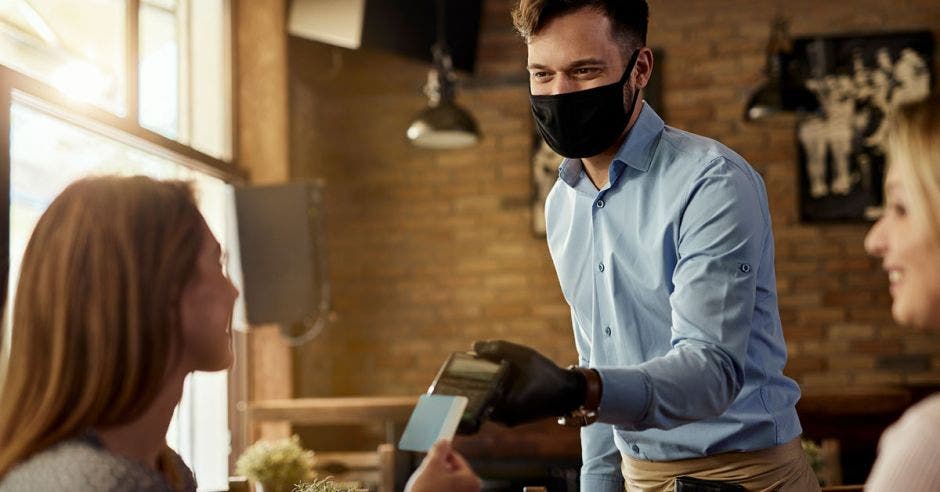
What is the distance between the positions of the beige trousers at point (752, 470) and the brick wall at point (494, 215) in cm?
431

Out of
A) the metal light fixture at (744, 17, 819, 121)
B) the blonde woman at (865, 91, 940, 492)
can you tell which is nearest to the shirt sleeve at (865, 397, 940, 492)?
the blonde woman at (865, 91, 940, 492)

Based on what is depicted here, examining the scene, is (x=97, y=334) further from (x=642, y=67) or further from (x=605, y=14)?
(x=642, y=67)

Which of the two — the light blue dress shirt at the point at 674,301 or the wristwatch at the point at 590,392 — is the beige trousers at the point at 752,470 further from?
the wristwatch at the point at 590,392

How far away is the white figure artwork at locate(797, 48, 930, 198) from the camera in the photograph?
19.6 feet

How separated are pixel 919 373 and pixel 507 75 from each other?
3.05 meters

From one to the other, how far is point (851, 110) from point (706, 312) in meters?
4.99

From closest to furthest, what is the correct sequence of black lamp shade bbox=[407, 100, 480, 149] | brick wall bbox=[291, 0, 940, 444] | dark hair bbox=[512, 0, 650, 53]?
1. dark hair bbox=[512, 0, 650, 53]
2. black lamp shade bbox=[407, 100, 480, 149]
3. brick wall bbox=[291, 0, 940, 444]

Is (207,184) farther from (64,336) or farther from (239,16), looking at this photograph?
(64,336)

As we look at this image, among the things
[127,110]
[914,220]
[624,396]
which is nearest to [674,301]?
[624,396]

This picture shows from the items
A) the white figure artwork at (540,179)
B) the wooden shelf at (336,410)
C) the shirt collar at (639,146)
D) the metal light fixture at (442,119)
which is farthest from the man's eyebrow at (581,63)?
the white figure artwork at (540,179)

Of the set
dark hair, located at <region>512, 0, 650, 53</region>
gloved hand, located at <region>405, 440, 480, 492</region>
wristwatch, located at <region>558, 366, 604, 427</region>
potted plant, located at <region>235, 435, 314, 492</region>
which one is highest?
dark hair, located at <region>512, 0, 650, 53</region>

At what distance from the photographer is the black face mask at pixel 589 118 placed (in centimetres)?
183

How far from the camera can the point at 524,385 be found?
1217mm

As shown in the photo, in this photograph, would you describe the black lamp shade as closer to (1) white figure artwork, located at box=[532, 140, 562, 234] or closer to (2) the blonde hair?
(1) white figure artwork, located at box=[532, 140, 562, 234]
